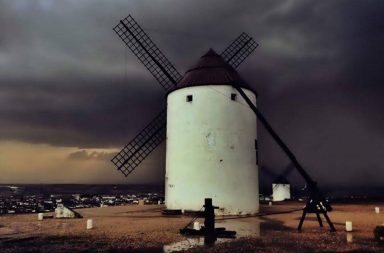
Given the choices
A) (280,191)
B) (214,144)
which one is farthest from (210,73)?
(280,191)

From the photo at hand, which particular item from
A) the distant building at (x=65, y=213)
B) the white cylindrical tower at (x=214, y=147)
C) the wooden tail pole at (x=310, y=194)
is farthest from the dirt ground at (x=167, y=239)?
the white cylindrical tower at (x=214, y=147)

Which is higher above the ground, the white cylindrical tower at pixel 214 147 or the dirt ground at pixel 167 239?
the white cylindrical tower at pixel 214 147

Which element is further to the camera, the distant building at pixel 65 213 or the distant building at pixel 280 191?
the distant building at pixel 280 191

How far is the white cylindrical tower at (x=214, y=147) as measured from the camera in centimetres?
2400

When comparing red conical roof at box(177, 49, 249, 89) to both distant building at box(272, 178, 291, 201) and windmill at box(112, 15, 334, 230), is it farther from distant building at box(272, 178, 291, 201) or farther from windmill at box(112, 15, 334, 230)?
distant building at box(272, 178, 291, 201)

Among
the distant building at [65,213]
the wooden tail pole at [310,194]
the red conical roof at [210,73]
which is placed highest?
the red conical roof at [210,73]

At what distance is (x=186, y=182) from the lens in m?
24.7

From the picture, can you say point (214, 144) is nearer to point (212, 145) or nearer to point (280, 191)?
point (212, 145)

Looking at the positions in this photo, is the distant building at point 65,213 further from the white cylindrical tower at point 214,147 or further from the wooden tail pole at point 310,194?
the wooden tail pole at point 310,194

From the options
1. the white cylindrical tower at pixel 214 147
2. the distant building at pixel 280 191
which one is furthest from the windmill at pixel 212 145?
the distant building at pixel 280 191

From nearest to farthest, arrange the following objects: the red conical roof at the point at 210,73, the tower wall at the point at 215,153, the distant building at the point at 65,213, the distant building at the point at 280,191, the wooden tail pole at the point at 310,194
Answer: the wooden tail pole at the point at 310,194
the tower wall at the point at 215,153
the distant building at the point at 65,213
the red conical roof at the point at 210,73
the distant building at the point at 280,191

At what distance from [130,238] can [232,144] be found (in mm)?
11429

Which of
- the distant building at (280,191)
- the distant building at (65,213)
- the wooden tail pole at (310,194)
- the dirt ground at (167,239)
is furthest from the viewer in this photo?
the distant building at (280,191)

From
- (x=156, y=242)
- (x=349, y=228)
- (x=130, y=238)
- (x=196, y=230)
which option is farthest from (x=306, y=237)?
(x=130, y=238)
